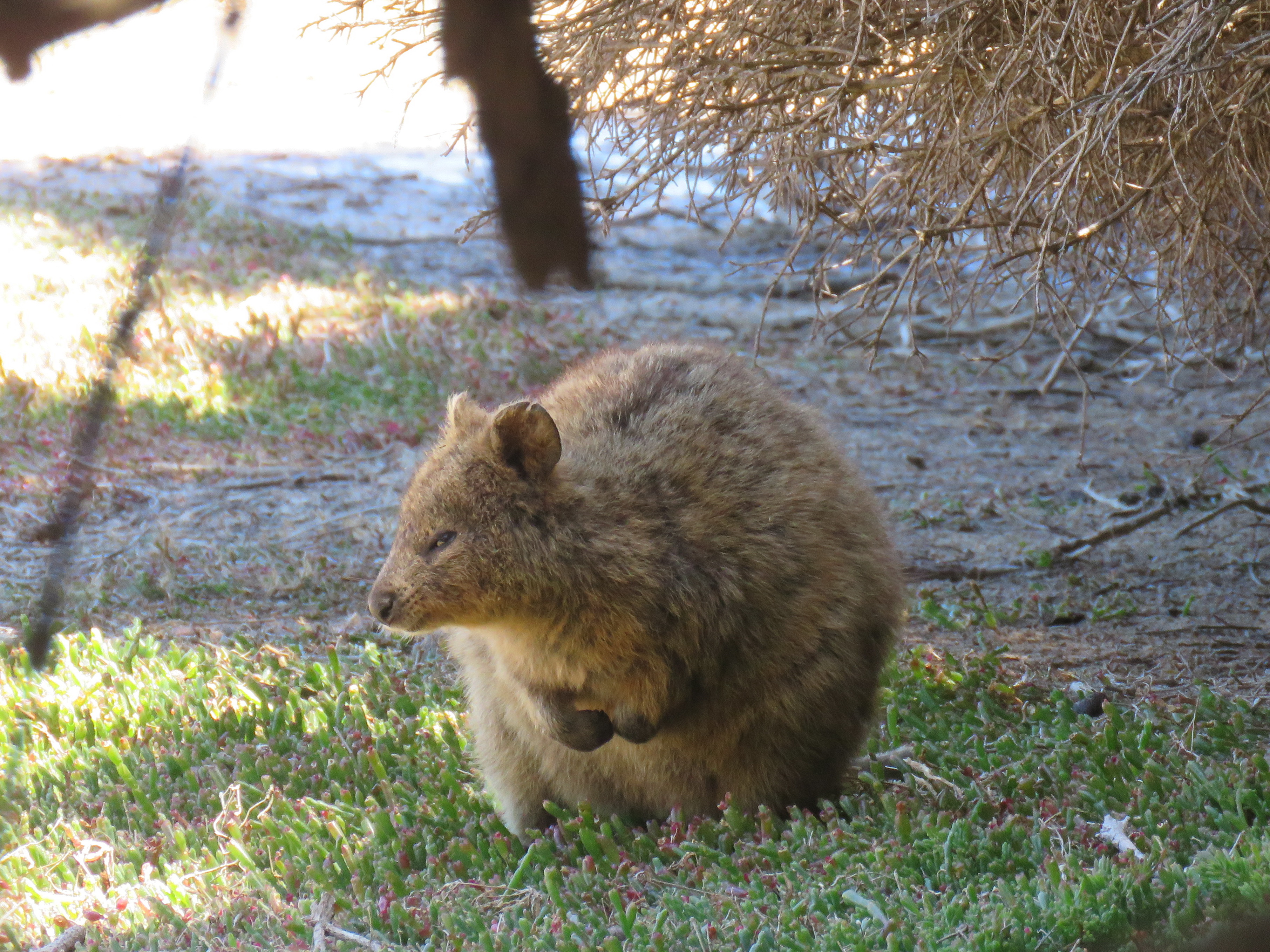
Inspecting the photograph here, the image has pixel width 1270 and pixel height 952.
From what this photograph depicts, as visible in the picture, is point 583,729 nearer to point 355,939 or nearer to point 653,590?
point 653,590

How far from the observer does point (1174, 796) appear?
3684 mm

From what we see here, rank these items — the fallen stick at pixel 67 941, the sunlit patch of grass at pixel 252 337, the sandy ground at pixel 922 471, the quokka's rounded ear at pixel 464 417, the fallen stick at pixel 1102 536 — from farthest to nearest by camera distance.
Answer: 1. the sunlit patch of grass at pixel 252 337
2. the fallen stick at pixel 1102 536
3. the sandy ground at pixel 922 471
4. the quokka's rounded ear at pixel 464 417
5. the fallen stick at pixel 67 941

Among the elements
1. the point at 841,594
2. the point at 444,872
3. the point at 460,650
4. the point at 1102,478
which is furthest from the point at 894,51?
the point at 1102,478

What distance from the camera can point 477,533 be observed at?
3766 millimetres

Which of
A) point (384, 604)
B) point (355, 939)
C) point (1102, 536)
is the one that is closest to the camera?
point (355, 939)

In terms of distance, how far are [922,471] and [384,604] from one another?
16.6 ft

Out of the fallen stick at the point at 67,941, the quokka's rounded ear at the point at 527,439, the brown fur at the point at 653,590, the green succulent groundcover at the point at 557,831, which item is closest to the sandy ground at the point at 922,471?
the green succulent groundcover at the point at 557,831

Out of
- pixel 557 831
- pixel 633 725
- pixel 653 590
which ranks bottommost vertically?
pixel 557 831

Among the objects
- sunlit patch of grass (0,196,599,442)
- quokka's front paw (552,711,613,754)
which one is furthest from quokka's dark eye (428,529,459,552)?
sunlit patch of grass (0,196,599,442)

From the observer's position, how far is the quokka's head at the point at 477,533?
368cm

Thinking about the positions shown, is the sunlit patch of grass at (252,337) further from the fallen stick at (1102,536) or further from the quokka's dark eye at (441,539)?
the quokka's dark eye at (441,539)

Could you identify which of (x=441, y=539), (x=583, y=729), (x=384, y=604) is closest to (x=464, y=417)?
(x=441, y=539)

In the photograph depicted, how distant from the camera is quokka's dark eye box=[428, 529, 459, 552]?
3.78 meters

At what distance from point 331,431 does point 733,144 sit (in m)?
3.72
